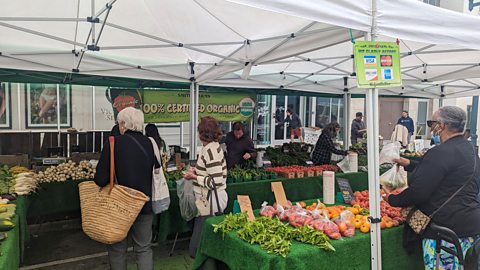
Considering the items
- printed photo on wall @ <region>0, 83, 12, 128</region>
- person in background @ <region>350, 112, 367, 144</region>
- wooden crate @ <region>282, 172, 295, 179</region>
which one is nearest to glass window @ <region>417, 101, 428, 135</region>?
person in background @ <region>350, 112, 367, 144</region>

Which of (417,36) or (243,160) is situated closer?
(417,36)

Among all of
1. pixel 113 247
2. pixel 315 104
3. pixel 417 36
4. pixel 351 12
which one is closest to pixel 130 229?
pixel 113 247

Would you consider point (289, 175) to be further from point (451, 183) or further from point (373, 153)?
point (451, 183)

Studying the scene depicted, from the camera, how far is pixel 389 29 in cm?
225

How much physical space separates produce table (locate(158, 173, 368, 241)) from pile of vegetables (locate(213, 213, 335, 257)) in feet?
5.64

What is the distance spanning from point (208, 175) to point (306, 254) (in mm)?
1341

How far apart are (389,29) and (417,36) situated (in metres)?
0.26

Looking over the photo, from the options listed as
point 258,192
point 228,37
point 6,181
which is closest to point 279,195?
point 258,192

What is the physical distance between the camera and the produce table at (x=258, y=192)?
13.9 feet

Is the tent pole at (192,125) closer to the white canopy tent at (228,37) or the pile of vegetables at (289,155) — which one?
the white canopy tent at (228,37)

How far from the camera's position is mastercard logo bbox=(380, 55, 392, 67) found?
226cm

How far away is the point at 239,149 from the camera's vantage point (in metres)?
5.40

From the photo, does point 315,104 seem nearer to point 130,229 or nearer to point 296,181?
point 296,181

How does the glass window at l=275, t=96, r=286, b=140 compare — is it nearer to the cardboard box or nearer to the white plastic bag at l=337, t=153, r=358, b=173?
the white plastic bag at l=337, t=153, r=358, b=173
